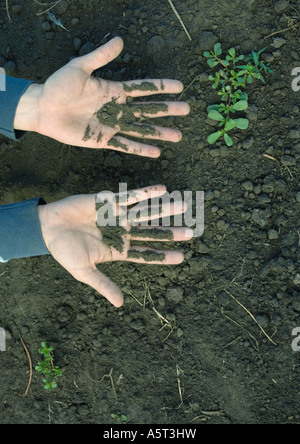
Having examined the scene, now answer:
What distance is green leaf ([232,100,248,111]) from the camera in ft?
8.80

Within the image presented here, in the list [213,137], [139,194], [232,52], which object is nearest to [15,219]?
[139,194]

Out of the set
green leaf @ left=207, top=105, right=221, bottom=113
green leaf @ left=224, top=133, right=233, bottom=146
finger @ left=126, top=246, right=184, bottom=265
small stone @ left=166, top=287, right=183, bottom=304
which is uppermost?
green leaf @ left=207, top=105, right=221, bottom=113

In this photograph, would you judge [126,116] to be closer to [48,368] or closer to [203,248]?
[203,248]

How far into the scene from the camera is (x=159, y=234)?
264cm

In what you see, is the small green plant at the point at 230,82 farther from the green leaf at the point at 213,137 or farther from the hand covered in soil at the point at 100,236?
the hand covered in soil at the point at 100,236

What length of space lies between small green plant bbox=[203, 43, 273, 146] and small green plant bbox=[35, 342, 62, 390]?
5.41ft

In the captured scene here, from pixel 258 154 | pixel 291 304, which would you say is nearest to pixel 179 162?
pixel 258 154

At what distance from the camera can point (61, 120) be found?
8.53 ft

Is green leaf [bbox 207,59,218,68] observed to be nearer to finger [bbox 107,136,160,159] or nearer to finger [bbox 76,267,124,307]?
finger [bbox 107,136,160,159]

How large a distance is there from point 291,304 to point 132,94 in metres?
1.56

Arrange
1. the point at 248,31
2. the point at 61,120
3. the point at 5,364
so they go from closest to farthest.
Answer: the point at 61,120 < the point at 248,31 < the point at 5,364

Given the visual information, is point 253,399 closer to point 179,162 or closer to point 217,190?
point 217,190

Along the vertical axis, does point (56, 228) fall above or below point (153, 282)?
above

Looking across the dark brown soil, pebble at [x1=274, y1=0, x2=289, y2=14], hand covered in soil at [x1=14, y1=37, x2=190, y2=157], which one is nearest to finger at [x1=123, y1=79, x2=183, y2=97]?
hand covered in soil at [x1=14, y1=37, x2=190, y2=157]
